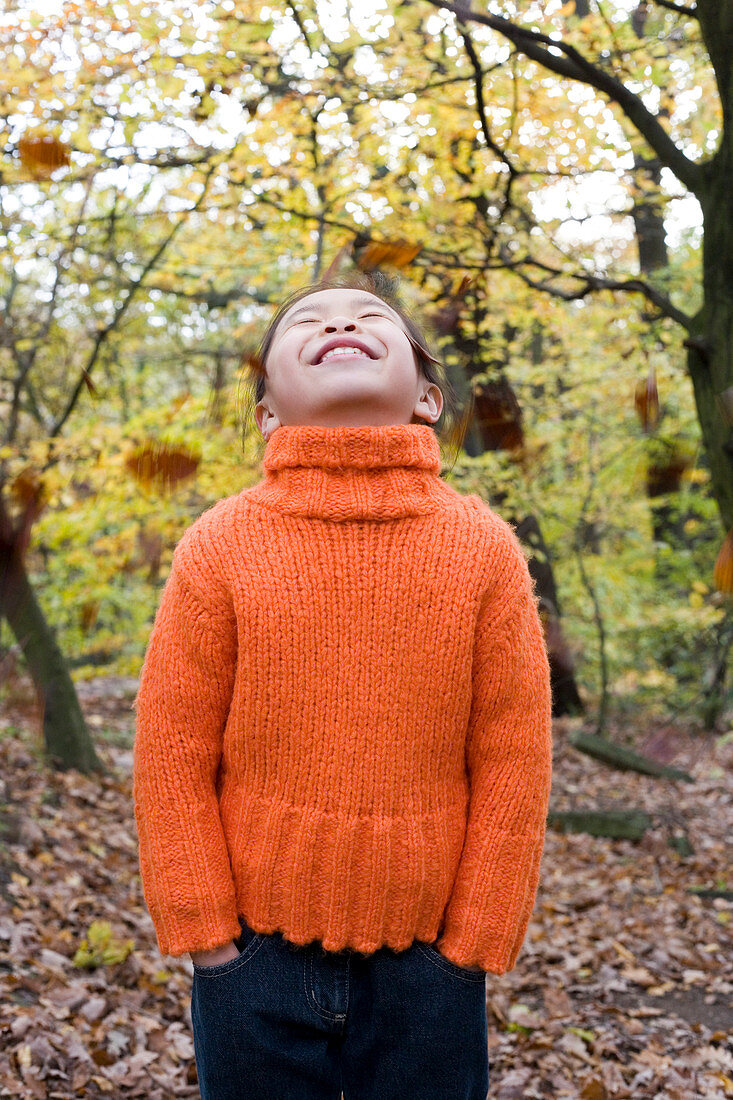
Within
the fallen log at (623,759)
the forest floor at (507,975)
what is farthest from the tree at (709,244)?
the fallen log at (623,759)

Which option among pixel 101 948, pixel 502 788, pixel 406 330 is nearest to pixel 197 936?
pixel 502 788

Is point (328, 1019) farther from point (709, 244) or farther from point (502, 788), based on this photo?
point (709, 244)

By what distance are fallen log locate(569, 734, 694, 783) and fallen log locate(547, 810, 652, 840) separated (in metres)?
1.77

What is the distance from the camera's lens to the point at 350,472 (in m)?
1.71

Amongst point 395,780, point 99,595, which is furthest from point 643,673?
point 395,780

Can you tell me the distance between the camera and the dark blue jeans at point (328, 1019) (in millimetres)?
1580

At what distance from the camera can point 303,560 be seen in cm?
Result: 166

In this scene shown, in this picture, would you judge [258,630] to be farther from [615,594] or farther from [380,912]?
[615,594]

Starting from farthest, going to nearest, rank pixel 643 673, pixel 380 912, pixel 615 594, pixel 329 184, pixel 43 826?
pixel 643 673 → pixel 615 594 → pixel 329 184 → pixel 43 826 → pixel 380 912

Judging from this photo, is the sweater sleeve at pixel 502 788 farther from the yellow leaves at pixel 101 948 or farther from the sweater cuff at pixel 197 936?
the yellow leaves at pixel 101 948

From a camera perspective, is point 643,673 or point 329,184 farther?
point 643,673

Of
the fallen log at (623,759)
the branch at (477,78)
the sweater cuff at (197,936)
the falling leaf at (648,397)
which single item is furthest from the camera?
the fallen log at (623,759)

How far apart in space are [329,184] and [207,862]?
564 cm

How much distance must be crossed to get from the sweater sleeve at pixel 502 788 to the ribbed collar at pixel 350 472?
231 millimetres
